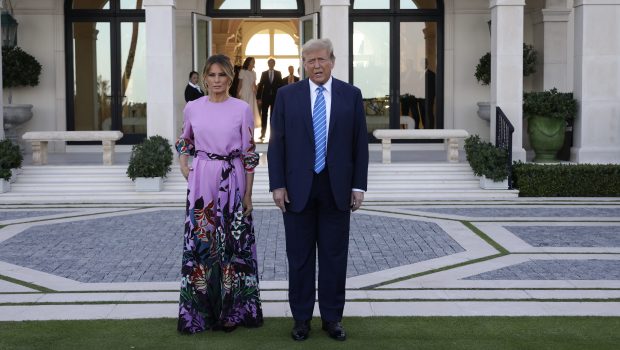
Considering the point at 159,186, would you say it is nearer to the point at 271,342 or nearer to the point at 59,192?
the point at 59,192

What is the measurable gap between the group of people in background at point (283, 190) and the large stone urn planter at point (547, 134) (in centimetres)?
1141

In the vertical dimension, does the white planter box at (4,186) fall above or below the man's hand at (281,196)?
below

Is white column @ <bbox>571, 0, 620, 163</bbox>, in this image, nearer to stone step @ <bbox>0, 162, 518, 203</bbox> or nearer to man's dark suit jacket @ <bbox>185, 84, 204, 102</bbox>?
stone step @ <bbox>0, 162, 518, 203</bbox>

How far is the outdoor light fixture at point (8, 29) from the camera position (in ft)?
60.9

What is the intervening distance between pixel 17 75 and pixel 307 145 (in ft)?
46.9

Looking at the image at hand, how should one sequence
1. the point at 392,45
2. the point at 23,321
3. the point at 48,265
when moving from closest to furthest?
1. the point at 23,321
2. the point at 48,265
3. the point at 392,45

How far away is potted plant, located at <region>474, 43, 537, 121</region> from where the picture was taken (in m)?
19.7

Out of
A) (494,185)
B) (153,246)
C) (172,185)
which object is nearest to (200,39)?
(172,185)

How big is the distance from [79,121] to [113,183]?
5081mm

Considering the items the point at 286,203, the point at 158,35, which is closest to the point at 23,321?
the point at 286,203

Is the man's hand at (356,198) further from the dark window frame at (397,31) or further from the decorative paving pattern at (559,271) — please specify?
the dark window frame at (397,31)

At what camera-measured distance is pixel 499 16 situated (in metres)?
16.7

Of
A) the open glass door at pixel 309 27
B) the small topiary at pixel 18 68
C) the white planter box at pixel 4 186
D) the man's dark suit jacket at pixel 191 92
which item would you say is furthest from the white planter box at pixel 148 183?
the small topiary at pixel 18 68

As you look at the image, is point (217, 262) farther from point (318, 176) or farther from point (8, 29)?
point (8, 29)
